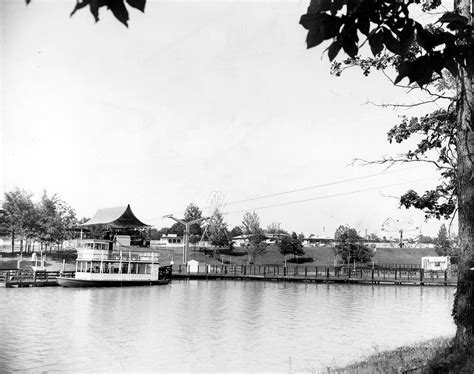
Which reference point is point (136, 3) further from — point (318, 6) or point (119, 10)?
point (318, 6)

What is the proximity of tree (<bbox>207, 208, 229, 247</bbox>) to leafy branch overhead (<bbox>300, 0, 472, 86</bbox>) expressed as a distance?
8220 cm

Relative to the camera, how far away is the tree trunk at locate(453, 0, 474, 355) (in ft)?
25.2

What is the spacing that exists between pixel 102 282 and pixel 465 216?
42355mm

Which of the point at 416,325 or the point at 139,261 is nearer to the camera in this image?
the point at 416,325

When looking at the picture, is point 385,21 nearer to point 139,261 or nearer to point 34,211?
point 139,261

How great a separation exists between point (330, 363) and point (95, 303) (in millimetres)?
21695

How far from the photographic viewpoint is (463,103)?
794cm

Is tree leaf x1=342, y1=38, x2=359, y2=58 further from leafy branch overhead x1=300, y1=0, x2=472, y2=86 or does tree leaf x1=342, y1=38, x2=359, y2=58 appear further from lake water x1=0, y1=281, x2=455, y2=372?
lake water x1=0, y1=281, x2=455, y2=372

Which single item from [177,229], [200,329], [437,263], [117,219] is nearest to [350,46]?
[200,329]

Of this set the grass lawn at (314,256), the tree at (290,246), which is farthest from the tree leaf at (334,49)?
→ the tree at (290,246)

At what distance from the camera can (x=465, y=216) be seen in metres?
7.93

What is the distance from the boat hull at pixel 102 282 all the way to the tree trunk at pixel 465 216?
41.1 meters

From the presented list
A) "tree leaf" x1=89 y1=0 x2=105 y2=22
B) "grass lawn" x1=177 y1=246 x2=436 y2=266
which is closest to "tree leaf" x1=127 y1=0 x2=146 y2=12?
"tree leaf" x1=89 y1=0 x2=105 y2=22

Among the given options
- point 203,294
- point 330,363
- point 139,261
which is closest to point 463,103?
point 330,363
